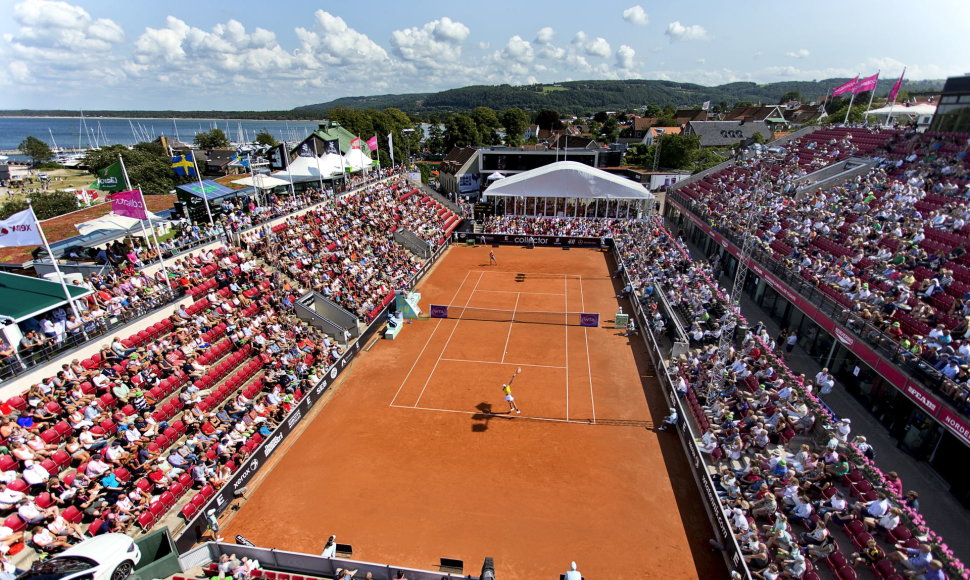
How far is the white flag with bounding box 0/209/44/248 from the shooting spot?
14750 mm

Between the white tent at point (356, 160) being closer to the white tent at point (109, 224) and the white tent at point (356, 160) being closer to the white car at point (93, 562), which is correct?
the white tent at point (109, 224)

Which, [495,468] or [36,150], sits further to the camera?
[36,150]

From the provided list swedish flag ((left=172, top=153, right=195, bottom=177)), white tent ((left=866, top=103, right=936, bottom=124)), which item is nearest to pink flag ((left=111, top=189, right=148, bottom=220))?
swedish flag ((left=172, top=153, right=195, bottom=177))

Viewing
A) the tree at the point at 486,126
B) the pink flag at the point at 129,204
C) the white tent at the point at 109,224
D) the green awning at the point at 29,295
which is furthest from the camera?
the tree at the point at 486,126

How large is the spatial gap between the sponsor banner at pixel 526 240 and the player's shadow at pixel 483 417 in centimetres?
2734

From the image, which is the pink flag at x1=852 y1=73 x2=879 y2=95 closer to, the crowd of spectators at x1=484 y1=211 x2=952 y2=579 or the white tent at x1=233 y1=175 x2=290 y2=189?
the crowd of spectators at x1=484 y1=211 x2=952 y2=579

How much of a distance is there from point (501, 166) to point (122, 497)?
5408cm

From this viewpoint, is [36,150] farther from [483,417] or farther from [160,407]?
[483,417]

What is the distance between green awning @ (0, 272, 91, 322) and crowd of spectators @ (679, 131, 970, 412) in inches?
1105

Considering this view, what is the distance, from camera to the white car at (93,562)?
9.98m

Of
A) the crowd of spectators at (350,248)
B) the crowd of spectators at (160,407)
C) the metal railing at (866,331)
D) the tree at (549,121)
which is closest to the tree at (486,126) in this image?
the tree at (549,121)

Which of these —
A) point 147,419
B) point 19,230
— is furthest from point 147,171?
point 147,419

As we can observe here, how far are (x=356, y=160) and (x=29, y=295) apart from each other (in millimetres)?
30915

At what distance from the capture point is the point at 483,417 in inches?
755
